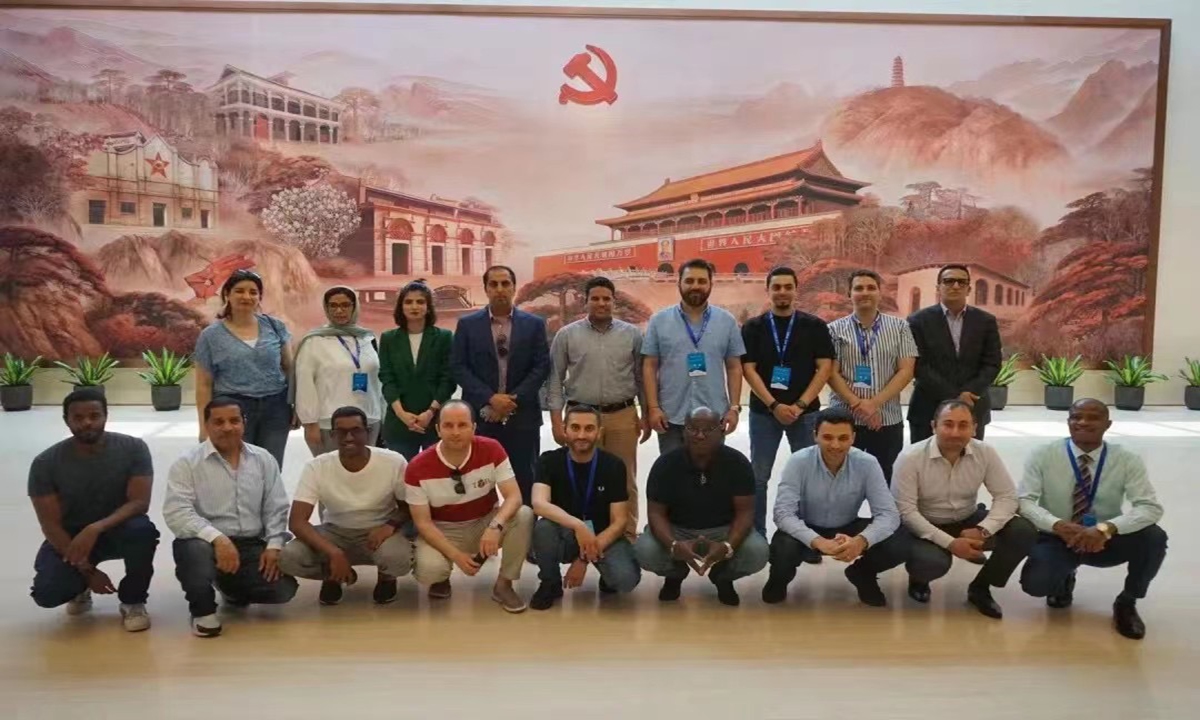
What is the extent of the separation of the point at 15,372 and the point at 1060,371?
13.0m

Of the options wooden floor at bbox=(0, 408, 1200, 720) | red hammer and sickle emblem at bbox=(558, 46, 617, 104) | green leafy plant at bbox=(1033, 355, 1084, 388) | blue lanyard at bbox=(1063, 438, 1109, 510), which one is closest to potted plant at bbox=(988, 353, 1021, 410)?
green leafy plant at bbox=(1033, 355, 1084, 388)

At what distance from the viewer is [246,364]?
4133mm

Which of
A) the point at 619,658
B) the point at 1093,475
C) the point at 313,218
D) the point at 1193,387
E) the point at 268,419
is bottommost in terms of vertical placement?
the point at 619,658

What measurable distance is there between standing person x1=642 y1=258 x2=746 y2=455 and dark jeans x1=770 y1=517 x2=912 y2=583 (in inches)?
31.4

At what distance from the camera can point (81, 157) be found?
10281 mm

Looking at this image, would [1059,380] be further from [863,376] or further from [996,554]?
[996,554]

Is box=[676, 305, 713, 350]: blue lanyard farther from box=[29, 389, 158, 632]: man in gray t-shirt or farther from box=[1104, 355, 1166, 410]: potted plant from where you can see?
box=[1104, 355, 1166, 410]: potted plant

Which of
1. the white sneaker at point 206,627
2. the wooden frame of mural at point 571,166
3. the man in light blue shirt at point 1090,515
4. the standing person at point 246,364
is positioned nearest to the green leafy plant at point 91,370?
the wooden frame of mural at point 571,166

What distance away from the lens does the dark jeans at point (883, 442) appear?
4367 millimetres

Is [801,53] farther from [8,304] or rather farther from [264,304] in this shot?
[8,304]

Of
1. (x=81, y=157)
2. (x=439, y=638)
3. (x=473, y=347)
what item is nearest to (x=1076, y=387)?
(x=473, y=347)

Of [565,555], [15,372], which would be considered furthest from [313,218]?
[565,555]

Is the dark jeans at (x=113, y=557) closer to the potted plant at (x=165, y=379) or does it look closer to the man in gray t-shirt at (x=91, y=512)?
the man in gray t-shirt at (x=91, y=512)

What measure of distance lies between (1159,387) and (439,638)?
36.6ft
